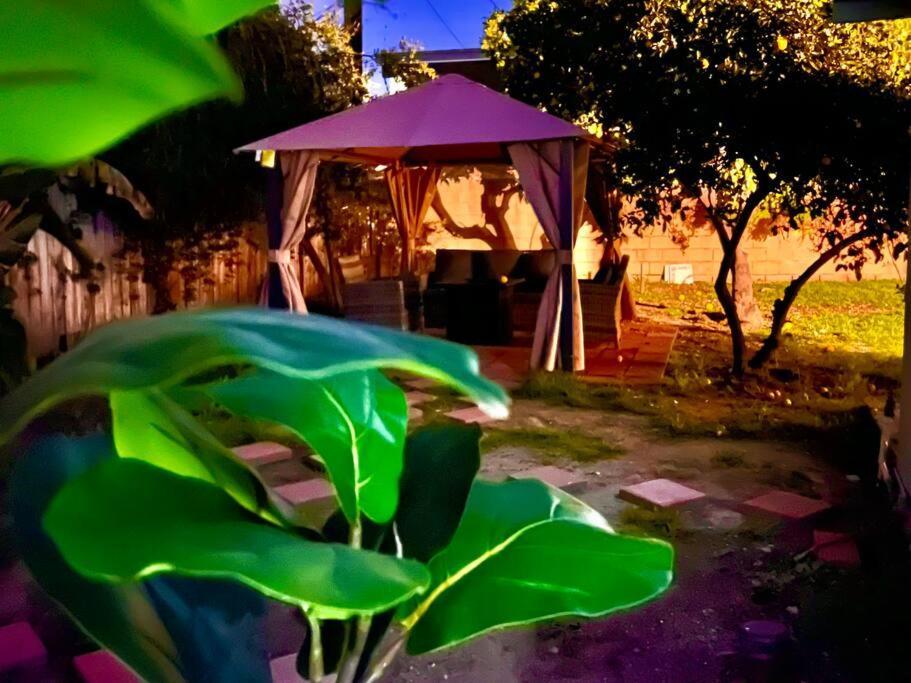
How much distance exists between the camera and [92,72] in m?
0.39

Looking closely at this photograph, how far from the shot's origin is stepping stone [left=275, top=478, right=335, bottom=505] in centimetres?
386

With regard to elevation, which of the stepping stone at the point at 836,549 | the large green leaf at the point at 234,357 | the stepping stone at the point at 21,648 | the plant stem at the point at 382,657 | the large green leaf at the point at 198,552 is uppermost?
the large green leaf at the point at 234,357

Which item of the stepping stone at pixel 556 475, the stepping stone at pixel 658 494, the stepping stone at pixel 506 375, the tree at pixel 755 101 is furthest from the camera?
the stepping stone at pixel 506 375

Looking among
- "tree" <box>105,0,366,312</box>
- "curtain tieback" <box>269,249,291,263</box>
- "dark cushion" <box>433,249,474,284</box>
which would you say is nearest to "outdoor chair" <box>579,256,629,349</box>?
"dark cushion" <box>433,249,474,284</box>

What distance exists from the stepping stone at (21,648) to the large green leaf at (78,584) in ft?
7.61

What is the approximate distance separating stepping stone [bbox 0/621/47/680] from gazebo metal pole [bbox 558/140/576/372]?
487cm

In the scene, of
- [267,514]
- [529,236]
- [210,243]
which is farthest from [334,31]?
[267,514]

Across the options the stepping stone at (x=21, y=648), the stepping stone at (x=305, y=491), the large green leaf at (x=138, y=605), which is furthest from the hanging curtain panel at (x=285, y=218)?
the large green leaf at (x=138, y=605)

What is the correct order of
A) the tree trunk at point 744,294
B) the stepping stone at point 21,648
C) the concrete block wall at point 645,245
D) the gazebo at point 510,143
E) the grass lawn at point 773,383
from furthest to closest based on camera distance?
the concrete block wall at point 645,245
the tree trunk at point 744,294
the gazebo at point 510,143
the grass lawn at point 773,383
the stepping stone at point 21,648

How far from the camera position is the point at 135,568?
361mm

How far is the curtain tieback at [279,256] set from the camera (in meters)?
7.86

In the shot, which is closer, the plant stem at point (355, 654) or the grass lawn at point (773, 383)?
the plant stem at point (355, 654)

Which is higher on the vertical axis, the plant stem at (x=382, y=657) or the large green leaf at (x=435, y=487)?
the large green leaf at (x=435, y=487)

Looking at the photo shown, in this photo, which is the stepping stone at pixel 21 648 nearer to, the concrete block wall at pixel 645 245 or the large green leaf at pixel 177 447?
the large green leaf at pixel 177 447
